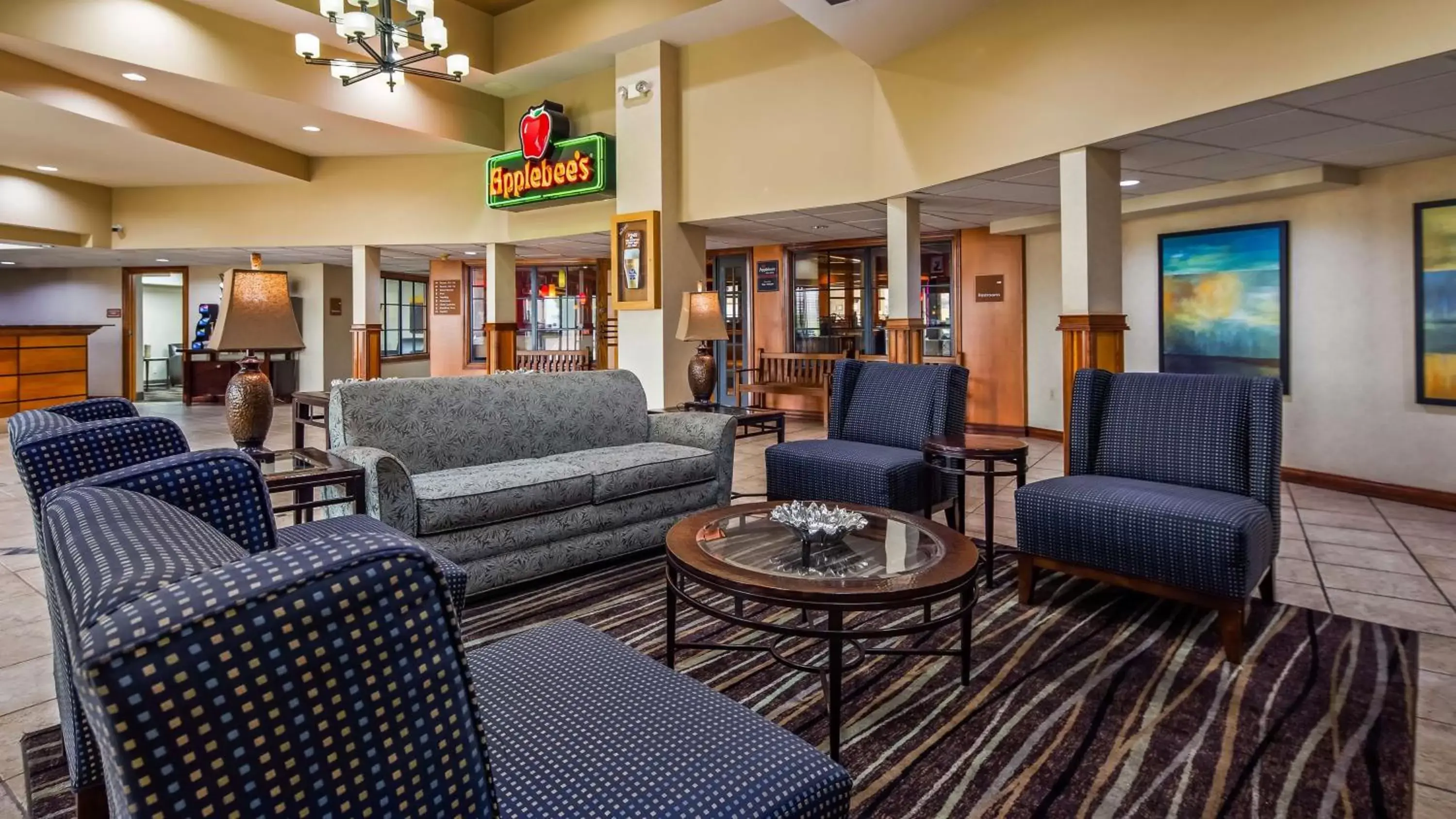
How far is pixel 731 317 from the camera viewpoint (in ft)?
33.6

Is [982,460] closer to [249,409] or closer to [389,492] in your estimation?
[389,492]

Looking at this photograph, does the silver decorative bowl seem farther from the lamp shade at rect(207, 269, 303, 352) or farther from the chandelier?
the chandelier

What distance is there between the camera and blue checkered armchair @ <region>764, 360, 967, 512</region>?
3875 mm

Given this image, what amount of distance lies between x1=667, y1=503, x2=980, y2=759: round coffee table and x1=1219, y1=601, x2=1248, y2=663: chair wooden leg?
950mm

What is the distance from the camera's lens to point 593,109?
7.62 metres

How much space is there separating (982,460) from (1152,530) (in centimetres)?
81

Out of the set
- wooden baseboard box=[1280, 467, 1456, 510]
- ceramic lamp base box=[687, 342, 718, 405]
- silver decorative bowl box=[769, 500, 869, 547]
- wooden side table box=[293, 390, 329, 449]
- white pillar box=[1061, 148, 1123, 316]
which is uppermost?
white pillar box=[1061, 148, 1123, 316]

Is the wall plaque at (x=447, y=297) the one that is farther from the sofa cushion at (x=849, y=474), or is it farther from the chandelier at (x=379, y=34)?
the sofa cushion at (x=849, y=474)

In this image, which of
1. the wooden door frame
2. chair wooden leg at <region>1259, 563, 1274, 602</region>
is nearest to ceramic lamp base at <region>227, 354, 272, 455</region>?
chair wooden leg at <region>1259, 563, 1274, 602</region>

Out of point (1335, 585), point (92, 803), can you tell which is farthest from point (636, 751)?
point (1335, 585)

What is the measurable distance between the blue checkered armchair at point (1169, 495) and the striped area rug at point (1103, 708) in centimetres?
22

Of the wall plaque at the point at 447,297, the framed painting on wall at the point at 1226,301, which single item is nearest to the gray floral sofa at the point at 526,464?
the framed painting on wall at the point at 1226,301

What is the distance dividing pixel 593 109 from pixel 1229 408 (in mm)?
6422

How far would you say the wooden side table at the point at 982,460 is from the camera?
335 centimetres
